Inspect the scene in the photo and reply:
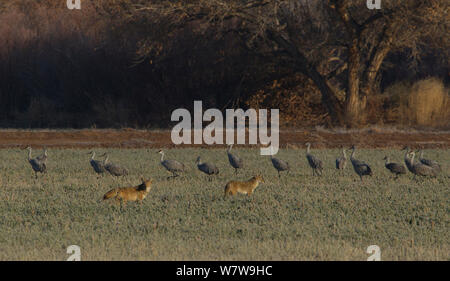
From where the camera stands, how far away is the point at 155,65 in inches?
1158

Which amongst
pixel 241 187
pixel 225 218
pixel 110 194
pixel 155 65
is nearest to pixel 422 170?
pixel 241 187

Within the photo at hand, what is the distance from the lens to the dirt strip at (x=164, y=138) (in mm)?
22641

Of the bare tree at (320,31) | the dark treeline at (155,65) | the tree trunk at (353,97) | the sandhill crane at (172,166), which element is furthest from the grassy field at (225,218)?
the dark treeline at (155,65)

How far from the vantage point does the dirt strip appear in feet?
74.3

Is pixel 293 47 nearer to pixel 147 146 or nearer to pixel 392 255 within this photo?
pixel 147 146

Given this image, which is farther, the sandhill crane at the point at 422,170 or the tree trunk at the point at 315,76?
the tree trunk at the point at 315,76

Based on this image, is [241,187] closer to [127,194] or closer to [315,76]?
[127,194]

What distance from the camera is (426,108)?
2673 centimetres

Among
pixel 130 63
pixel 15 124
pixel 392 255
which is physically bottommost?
pixel 392 255

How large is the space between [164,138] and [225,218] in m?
12.9

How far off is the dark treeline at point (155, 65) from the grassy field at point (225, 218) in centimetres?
952

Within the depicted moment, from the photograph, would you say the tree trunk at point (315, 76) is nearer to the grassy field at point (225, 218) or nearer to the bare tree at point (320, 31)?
the bare tree at point (320, 31)

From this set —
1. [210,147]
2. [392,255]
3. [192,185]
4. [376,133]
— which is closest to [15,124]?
[210,147]
